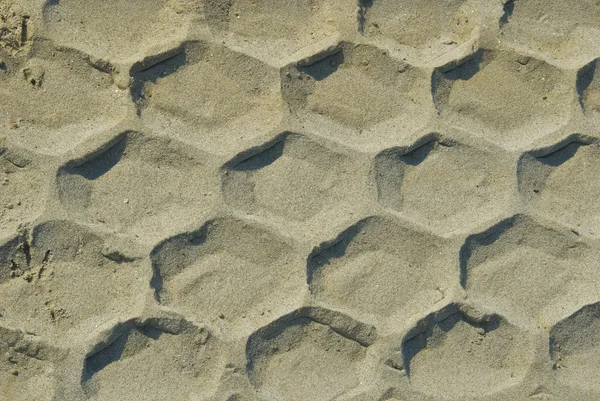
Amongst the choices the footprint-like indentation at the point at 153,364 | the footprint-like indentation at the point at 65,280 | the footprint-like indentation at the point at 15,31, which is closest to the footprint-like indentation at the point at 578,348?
the footprint-like indentation at the point at 153,364

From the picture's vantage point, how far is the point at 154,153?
1.21m

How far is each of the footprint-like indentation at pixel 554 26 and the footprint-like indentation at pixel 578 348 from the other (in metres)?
0.47

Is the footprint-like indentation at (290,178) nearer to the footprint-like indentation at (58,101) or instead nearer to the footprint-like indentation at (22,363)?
the footprint-like indentation at (58,101)

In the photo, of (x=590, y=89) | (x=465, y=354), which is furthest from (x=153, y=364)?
(x=590, y=89)

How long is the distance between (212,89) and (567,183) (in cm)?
66

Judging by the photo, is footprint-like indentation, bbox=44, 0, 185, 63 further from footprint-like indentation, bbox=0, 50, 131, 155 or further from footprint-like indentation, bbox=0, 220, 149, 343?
footprint-like indentation, bbox=0, 220, 149, 343

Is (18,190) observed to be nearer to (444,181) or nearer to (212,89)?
(212,89)

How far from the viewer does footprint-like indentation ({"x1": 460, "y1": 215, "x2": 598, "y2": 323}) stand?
1221 millimetres

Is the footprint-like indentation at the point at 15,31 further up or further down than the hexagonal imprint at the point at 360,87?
further up

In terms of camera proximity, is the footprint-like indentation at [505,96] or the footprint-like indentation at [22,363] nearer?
the footprint-like indentation at [22,363]

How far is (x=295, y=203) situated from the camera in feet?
4.00

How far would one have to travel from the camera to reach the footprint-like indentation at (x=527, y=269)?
122cm

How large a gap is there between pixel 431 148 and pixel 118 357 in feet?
2.15

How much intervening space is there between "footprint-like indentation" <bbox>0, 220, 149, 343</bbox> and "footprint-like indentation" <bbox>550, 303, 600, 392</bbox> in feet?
2.39
